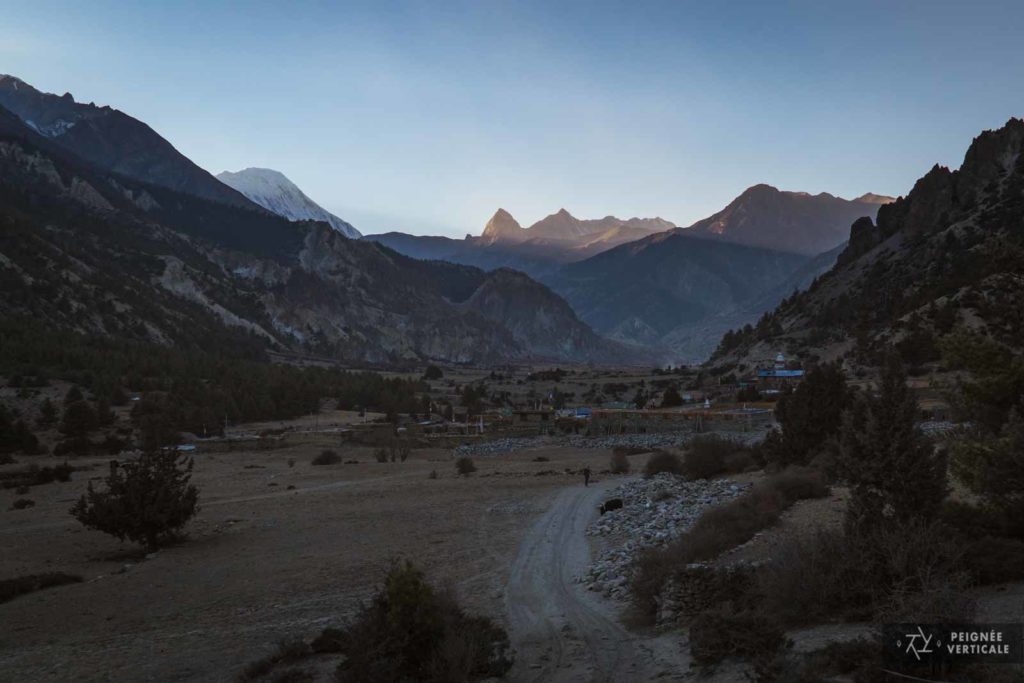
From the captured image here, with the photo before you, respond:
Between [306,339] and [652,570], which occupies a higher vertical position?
[306,339]

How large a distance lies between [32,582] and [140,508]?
16.2 feet

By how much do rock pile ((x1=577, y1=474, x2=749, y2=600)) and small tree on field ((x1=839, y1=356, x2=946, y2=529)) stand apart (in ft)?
18.1

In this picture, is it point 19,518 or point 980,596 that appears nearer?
point 980,596

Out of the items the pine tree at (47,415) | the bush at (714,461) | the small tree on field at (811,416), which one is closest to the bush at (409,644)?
the small tree on field at (811,416)

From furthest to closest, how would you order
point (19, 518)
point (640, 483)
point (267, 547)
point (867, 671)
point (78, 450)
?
point (78, 450) → point (640, 483) → point (19, 518) → point (267, 547) → point (867, 671)

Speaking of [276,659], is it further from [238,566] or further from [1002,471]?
[1002,471]

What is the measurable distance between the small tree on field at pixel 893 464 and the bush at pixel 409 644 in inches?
220

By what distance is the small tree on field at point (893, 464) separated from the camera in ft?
35.3

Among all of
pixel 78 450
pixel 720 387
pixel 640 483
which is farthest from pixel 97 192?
pixel 640 483

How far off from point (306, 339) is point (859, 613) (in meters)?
171

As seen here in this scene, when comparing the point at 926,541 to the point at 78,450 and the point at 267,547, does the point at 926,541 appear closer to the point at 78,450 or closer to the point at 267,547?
the point at 267,547

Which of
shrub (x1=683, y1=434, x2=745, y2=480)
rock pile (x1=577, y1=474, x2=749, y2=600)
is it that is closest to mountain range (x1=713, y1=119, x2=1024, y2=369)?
shrub (x1=683, y1=434, x2=745, y2=480)

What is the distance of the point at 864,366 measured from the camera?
64438 mm
